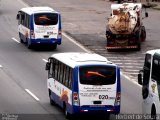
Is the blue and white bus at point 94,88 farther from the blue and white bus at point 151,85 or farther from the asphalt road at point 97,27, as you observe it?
the asphalt road at point 97,27

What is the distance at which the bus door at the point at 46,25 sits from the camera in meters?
52.5

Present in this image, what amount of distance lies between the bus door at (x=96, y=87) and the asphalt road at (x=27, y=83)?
1.59 m

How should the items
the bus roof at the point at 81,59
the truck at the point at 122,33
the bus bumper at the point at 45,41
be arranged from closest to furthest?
the bus roof at the point at 81,59, the truck at the point at 122,33, the bus bumper at the point at 45,41

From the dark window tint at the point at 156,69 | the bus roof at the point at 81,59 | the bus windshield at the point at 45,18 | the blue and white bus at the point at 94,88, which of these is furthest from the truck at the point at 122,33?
the dark window tint at the point at 156,69

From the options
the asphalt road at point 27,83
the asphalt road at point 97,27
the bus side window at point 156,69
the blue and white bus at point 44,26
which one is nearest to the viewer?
the bus side window at point 156,69

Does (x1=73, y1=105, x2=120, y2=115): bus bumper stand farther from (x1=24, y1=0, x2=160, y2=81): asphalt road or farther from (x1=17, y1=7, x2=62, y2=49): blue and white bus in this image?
(x1=17, y1=7, x2=62, y2=49): blue and white bus

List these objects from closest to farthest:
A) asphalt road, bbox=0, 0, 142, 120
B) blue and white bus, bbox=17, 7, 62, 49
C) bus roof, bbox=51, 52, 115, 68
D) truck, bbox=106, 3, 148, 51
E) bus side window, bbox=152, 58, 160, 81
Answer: bus side window, bbox=152, 58, 160, 81
bus roof, bbox=51, 52, 115, 68
asphalt road, bbox=0, 0, 142, 120
truck, bbox=106, 3, 148, 51
blue and white bus, bbox=17, 7, 62, 49

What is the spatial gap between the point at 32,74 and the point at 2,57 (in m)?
7.44

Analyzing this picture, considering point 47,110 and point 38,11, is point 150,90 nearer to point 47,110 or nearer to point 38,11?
point 47,110

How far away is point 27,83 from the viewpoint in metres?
40.2

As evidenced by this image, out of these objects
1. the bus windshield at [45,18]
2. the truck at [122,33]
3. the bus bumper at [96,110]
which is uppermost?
the bus bumper at [96,110]

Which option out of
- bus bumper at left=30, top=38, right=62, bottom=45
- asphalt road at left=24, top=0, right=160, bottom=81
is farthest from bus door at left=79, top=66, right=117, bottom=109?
bus bumper at left=30, top=38, right=62, bottom=45

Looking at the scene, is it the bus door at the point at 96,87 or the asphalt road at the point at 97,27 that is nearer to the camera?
the bus door at the point at 96,87

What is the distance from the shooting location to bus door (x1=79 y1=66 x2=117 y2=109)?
30609 millimetres
